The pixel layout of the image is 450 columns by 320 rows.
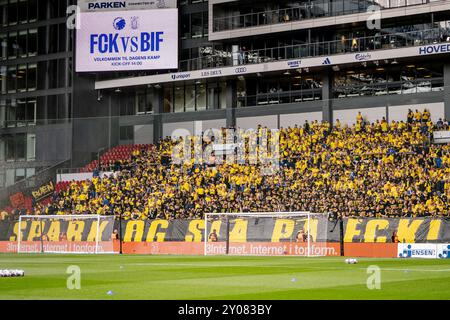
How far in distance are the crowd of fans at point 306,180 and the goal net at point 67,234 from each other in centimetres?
479

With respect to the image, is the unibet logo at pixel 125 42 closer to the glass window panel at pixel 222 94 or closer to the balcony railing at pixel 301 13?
the balcony railing at pixel 301 13

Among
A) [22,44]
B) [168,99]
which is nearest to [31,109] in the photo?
[22,44]

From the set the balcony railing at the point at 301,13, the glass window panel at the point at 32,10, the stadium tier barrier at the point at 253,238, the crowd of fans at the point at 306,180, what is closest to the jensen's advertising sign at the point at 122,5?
the balcony railing at the point at 301,13

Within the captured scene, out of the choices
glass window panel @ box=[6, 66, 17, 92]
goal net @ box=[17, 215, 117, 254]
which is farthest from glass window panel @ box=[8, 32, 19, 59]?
goal net @ box=[17, 215, 117, 254]

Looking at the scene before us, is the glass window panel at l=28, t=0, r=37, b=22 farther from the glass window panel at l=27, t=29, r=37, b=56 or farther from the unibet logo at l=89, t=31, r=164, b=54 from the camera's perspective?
the unibet logo at l=89, t=31, r=164, b=54

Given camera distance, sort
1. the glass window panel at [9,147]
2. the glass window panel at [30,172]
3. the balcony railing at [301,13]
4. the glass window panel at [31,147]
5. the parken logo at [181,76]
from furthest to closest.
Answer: the parken logo at [181,76] < the glass window panel at [31,147] < the glass window panel at [9,147] < the balcony railing at [301,13] < the glass window panel at [30,172]

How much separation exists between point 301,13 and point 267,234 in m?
28.2

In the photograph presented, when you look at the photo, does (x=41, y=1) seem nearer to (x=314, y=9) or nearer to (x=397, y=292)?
(x=314, y=9)

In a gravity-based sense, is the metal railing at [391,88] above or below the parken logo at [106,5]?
below

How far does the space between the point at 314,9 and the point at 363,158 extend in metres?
17.8

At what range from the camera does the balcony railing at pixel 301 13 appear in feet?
213

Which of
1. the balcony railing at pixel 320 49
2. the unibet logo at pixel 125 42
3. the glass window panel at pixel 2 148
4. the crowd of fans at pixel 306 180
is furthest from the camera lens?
the unibet logo at pixel 125 42

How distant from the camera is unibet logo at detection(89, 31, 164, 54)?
74.3m
